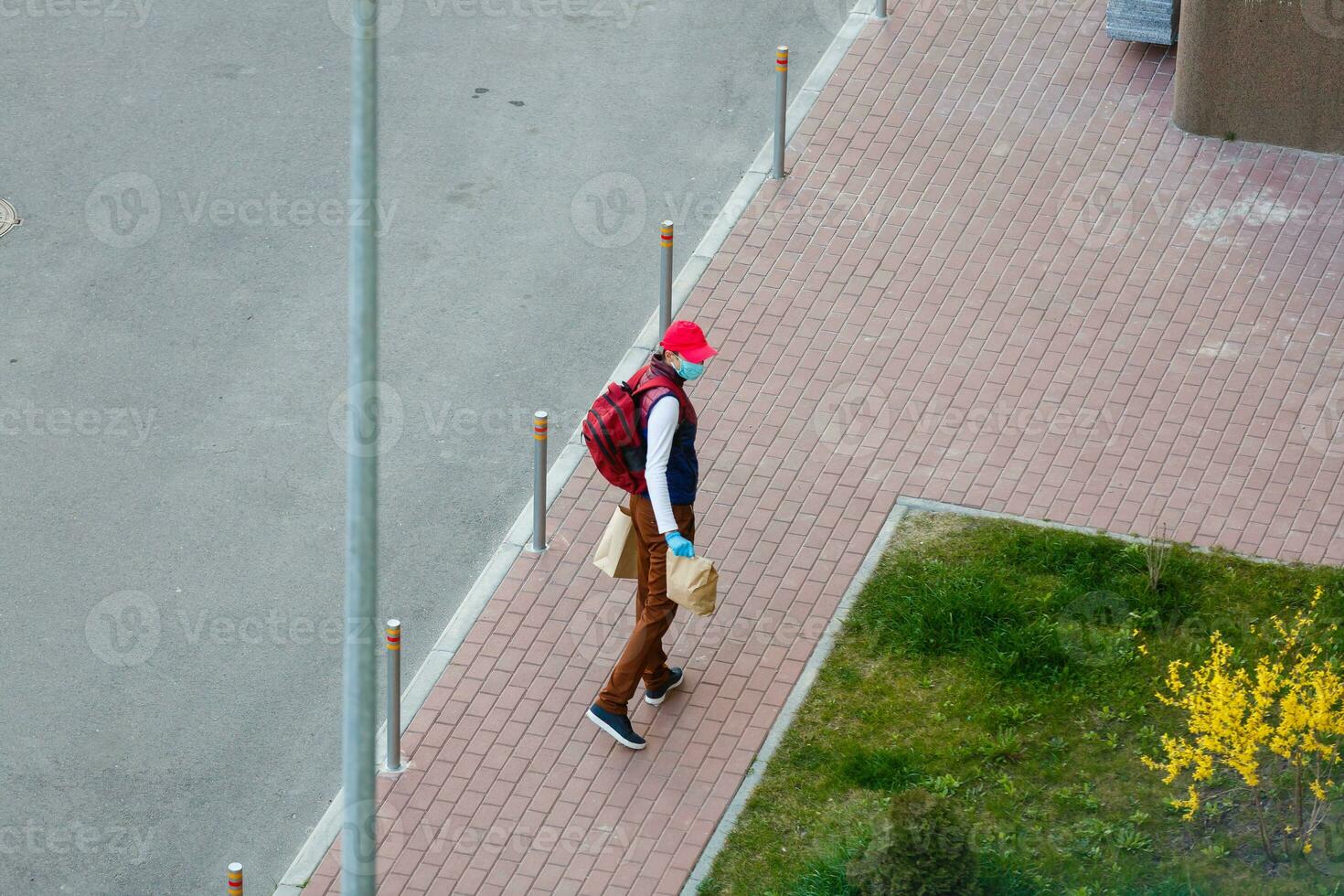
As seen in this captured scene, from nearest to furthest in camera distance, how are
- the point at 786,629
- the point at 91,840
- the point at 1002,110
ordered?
the point at 91,840, the point at 786,629, the point at 1002,110

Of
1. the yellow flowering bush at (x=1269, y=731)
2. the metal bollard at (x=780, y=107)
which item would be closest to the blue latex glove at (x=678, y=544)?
the yellow flowering bush at (x=1269, y=731)

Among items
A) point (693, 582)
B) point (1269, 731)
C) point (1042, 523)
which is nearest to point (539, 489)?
point (693, 582)

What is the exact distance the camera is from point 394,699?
10562mm

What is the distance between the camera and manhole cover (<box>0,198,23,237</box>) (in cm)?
1493

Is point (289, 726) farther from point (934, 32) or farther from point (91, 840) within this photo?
point (934, 32)

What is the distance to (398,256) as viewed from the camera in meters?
14.7

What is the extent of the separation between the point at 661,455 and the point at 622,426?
25 centimetres

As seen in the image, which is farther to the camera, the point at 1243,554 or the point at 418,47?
the point at 418,47

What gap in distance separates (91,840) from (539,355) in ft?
15.5

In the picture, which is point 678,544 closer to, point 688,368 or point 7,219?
point 688,368

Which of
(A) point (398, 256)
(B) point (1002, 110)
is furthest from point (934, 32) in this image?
(A) point (398, 256)

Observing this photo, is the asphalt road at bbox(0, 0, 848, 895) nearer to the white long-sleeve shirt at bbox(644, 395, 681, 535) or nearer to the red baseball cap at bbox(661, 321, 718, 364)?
the white long-sleeve shirt at bbox(644, 395, 681, 535)

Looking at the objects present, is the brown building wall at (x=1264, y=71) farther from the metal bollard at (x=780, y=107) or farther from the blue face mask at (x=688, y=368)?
the blue face mask at (x=688, y=368)

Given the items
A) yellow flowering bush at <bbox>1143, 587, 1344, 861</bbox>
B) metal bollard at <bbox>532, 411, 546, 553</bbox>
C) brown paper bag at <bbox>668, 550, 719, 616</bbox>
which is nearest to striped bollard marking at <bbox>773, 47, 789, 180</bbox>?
metal bollard at <bbox>532, 411, 546, 553</bbox>
